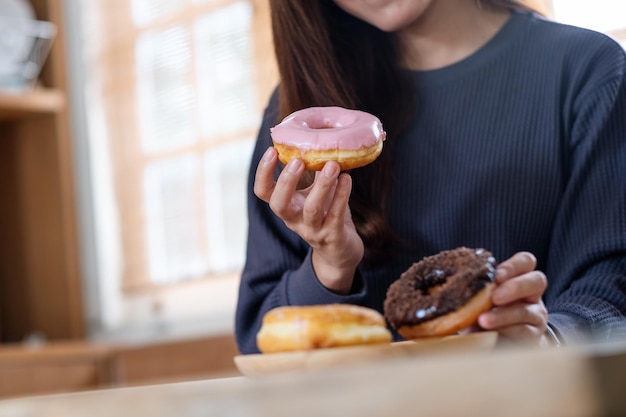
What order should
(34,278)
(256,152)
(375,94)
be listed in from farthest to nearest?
1. (34,278)
2. (256,152)
3. (375,94)

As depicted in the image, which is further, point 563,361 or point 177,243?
point 177,243

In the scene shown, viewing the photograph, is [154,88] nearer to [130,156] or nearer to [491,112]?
[130,156]

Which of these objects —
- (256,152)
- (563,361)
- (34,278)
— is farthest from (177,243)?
(563,361)

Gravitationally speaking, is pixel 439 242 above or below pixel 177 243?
above

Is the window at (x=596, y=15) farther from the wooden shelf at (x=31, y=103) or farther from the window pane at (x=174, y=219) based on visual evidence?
the wooden shelf at (x=31, y=103)

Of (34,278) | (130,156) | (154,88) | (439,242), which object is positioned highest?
(439,242)

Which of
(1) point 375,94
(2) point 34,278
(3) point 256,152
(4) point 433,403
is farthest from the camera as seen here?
(2) point 34,278

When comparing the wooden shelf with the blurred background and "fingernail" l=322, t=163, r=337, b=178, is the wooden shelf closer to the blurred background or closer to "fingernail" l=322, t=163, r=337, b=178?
the blurred background
